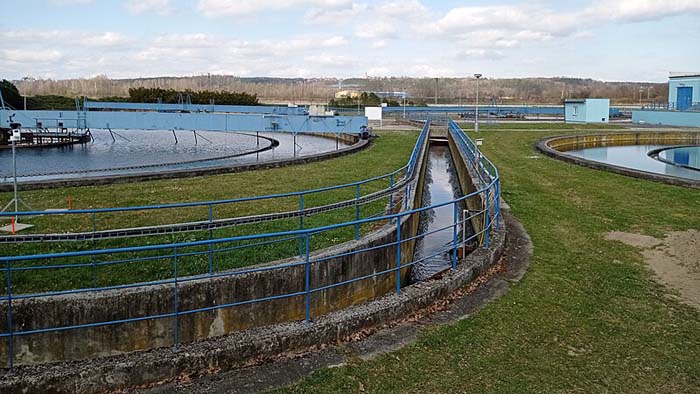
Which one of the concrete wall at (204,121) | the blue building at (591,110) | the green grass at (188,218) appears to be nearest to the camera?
the green grass at (188,218)

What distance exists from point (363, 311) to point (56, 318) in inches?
131

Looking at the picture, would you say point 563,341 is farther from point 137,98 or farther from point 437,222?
point 137,98

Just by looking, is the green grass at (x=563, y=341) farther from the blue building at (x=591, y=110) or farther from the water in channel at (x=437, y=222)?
the blue building at (x=591, y=110)

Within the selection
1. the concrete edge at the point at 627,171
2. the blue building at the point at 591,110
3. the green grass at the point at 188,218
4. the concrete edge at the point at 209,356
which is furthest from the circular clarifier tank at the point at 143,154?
the blue building at the point at 591,110

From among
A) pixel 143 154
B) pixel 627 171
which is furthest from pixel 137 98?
pixel 627 171

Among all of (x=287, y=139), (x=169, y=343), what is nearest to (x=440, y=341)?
(x=169, y=343)

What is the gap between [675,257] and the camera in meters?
9.05

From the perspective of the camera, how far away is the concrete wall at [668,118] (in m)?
49.1

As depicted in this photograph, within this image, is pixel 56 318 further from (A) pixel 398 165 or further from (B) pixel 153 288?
(A) pixel 398 165

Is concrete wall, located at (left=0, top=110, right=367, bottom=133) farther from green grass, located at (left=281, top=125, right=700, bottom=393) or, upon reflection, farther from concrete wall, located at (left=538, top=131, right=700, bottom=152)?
green grass, located at (left=281, top=125, right=700, bottom=393)

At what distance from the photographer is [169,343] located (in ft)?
22.0

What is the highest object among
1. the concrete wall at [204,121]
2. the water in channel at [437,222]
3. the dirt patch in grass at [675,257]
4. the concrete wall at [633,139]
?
the concrete wall at [204,121]

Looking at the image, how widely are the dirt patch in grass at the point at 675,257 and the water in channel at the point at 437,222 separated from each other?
2.99 meters

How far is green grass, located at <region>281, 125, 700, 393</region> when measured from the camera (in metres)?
5.05
